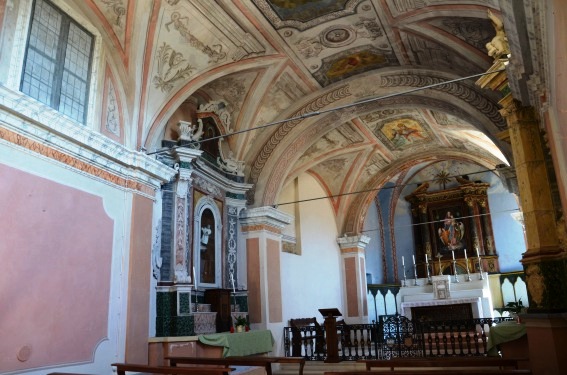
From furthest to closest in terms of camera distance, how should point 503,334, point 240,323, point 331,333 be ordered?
point 331,333 → point 240,323 → point 503,334

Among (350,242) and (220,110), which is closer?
(220,110)

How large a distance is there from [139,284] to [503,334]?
5373 millimetres

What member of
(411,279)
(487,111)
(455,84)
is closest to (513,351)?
(487,111)

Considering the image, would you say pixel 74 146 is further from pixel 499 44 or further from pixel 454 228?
pixel 454 228

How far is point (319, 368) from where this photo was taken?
9.06 metres

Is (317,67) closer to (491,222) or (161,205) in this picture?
(161,205)

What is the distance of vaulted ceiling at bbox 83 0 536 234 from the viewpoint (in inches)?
301

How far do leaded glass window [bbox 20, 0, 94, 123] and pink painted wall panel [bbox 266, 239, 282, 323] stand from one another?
5.42 m

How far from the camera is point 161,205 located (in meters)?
8.35

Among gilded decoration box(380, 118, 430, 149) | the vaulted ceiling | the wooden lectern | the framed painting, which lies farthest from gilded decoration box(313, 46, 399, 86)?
the framed painting

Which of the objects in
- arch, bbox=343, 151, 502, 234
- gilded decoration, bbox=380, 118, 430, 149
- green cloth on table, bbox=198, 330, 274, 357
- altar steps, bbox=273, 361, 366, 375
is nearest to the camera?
green cloth on table, bbox=198, 330, 274, 357

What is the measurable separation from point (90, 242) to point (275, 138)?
18.1 ft

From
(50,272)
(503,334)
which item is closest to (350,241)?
(503,334)

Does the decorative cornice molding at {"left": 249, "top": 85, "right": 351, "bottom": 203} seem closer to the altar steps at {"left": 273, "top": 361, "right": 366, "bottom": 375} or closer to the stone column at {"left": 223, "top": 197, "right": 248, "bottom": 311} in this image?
the stone column at {"left": 223, "top": 197, "right": 248, "bottom": 311}
